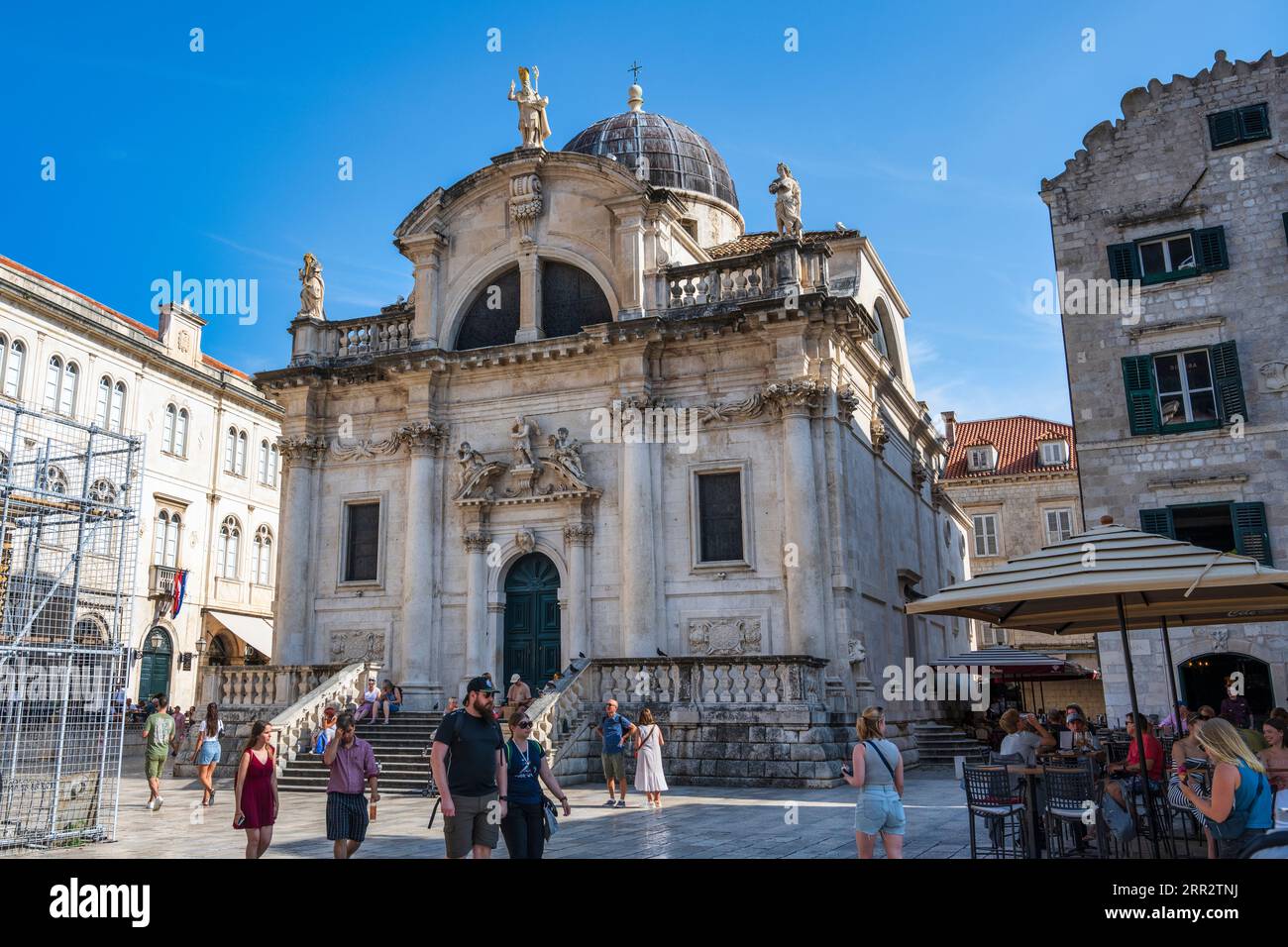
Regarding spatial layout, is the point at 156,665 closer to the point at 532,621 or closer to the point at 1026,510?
the point at 532,621

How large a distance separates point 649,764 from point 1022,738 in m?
6.83

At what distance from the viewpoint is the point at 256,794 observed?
9359 millimetres

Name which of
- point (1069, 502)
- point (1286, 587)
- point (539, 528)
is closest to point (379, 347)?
point (539, 528)

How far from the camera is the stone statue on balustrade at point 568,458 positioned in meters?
24.1

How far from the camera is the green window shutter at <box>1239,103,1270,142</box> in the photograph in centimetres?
2183

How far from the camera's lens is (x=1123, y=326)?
22.1 metres

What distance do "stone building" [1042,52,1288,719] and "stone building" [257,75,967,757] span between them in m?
5.39

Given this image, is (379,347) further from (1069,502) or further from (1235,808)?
(1069,502)

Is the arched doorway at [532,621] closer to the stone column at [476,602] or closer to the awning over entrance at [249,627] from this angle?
the stone column at [476,602]

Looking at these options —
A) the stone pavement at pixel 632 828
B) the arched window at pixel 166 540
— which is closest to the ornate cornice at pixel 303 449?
the stone pavement at pixel 632 828

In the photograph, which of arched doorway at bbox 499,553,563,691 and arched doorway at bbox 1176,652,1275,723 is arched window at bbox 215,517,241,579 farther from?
arched doorway at bbox 1176,652,1275,723

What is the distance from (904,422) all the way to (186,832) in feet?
77.3
